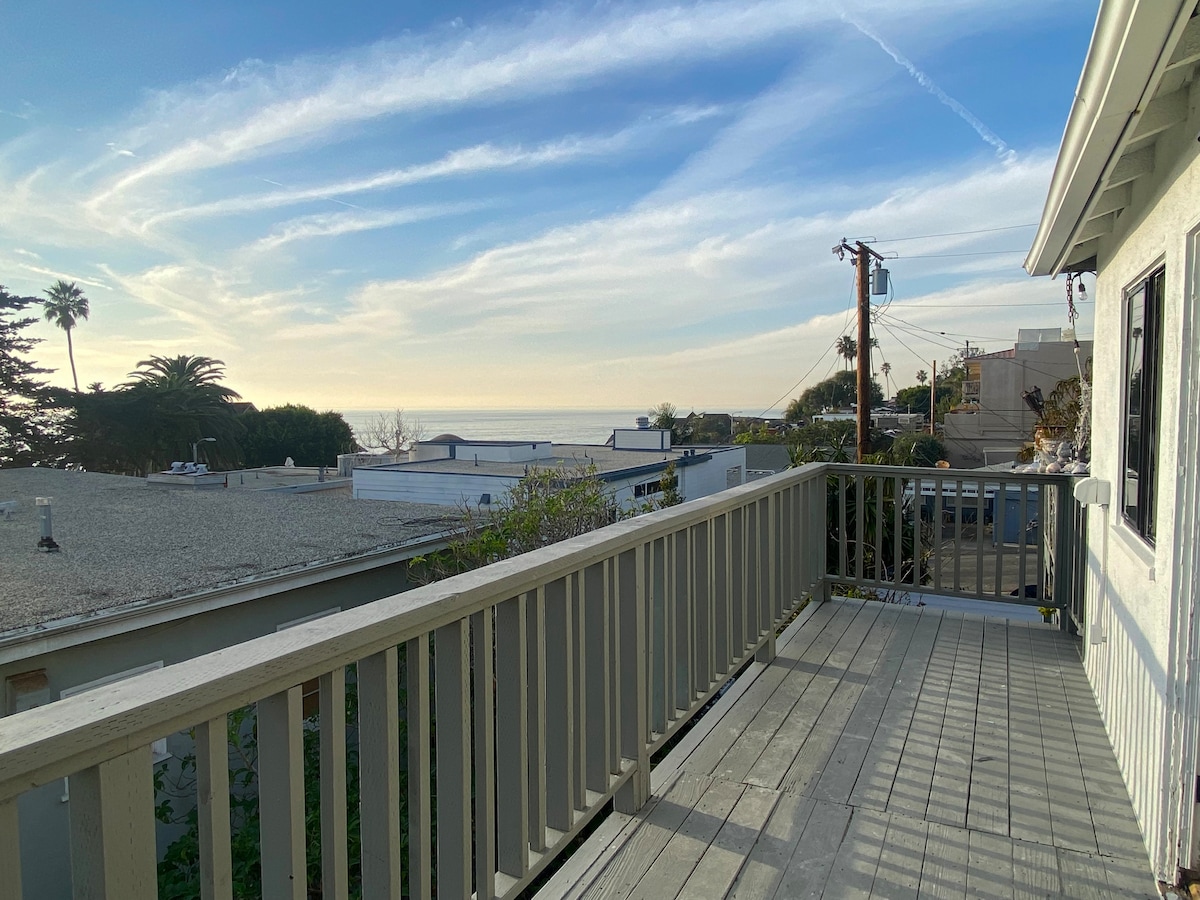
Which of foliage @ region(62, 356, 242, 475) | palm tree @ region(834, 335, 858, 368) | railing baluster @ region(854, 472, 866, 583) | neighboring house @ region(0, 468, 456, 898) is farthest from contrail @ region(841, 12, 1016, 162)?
palm tree @ region(834, 335, 858, 368)

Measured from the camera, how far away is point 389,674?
1.26 m

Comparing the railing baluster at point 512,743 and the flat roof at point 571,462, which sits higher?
the railing baluster at point 512,743

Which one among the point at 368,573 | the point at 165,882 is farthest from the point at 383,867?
the point at 368,573

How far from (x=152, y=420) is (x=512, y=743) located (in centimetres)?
3422

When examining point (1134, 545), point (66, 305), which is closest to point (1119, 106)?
point (1134, 545)

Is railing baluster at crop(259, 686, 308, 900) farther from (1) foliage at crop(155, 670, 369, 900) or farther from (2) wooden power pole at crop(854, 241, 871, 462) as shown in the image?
(2) wooden power pole at crop(854, 241, 871, 462)

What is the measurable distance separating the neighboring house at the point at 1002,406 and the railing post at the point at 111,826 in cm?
3008

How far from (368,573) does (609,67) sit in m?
8.28

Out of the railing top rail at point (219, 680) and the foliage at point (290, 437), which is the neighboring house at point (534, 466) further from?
the foliage at point (290, 437)

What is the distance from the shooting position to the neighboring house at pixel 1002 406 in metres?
27.7

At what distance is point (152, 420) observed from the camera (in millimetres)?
→ 30562

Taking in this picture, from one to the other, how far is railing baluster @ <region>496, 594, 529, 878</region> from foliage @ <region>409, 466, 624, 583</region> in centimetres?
488

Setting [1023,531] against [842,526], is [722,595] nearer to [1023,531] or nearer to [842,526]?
[842,526]

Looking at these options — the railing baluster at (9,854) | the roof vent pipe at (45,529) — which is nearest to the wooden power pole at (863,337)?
the roof vent pipe at (45,529)
